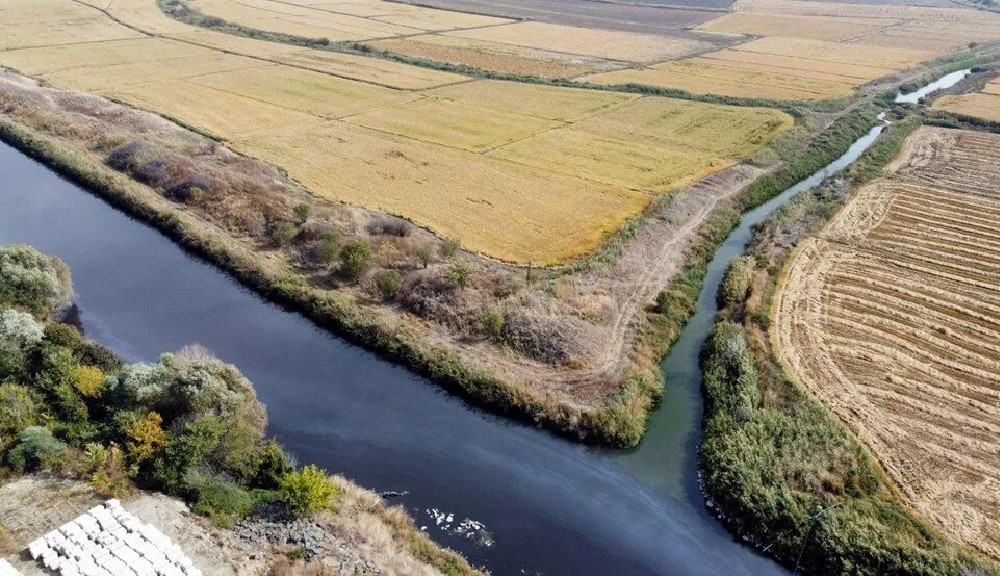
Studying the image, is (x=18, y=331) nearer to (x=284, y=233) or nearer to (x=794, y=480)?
(x=284, y=233)

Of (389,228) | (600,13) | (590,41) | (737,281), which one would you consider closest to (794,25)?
(600,13)

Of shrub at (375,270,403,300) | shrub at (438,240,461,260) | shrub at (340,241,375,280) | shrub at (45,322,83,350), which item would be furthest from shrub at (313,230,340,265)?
shrub at (45,322,83,350)

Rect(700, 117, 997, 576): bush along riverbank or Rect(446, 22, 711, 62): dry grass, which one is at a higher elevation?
Rect(446, 22, 711, 62): dry grass

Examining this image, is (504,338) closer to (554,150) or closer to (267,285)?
(267,285)

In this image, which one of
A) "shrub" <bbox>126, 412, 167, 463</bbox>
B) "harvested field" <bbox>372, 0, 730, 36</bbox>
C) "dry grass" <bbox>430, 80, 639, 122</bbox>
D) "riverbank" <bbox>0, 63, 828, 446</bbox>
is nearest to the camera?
"shrub" <bbox>126, 412, 167, 463</bbox>

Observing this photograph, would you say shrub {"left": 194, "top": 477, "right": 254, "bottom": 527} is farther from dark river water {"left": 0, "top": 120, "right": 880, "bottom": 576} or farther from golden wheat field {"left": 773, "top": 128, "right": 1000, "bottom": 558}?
golden wheat field {"left": 773, "top": 128, "right": 1000, "bottom": 558}

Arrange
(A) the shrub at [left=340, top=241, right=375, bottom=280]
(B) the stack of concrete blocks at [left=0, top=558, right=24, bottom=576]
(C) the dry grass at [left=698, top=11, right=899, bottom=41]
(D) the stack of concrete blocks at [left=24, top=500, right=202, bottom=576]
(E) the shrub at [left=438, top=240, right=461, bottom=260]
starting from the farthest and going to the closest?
(C) the dry grass at [left=698, top=11, right=899, bottom=41], (E) the shrub at [left=438, top=240, right=461, bottom=260], (A) the shrub at [left=340, top=241, right=375, bottom=280], (D) the stack of concrete blocks at [left=24, top=500, right=202, bottom=576], (B) the stack of concrete blocks at [left=0, top=558, right=24, bottom=576]
